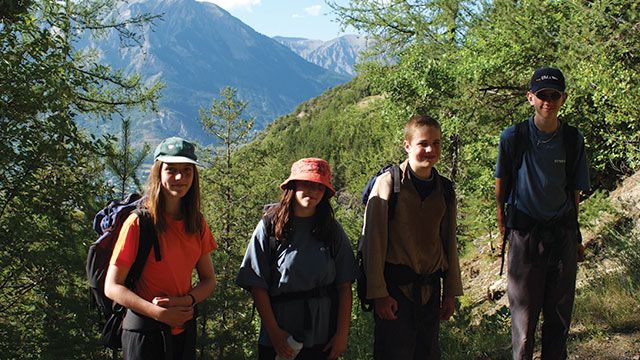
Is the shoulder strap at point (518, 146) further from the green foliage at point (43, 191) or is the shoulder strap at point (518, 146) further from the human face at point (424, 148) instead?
the green foliage at point (43, 191)

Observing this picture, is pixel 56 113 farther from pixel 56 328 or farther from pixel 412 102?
pixel 412 102

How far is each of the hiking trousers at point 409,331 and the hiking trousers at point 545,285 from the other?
69 centimetres

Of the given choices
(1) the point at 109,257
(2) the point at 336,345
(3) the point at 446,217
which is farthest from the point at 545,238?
(1) the point at 109,257

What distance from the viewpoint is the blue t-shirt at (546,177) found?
3.42 m

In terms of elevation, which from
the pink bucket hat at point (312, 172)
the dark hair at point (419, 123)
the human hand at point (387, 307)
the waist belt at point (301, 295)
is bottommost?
the human hand at point (387, 307)

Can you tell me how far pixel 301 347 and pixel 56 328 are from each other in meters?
5.72

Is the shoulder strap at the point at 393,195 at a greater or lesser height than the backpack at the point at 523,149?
lesser

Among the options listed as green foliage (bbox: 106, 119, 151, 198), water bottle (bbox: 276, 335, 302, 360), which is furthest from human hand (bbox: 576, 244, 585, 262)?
green foliage (bbox: 106, 119, 151, 198)

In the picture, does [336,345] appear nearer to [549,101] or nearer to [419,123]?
[419,123]

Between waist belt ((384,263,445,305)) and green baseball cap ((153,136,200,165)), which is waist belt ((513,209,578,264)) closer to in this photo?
waist belt ((384,263,445,305))

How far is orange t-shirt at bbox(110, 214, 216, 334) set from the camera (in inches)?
103

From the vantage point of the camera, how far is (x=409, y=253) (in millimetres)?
3096

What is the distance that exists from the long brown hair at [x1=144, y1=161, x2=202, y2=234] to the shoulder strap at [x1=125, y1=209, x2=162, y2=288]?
1.8 inches

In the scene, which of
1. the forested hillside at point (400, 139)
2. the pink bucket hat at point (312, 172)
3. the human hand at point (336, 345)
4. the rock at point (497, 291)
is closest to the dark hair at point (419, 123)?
the pink bucket hat at point (312, 172)
